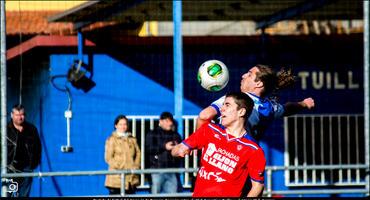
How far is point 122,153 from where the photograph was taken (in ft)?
45.6

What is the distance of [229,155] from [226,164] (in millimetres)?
71

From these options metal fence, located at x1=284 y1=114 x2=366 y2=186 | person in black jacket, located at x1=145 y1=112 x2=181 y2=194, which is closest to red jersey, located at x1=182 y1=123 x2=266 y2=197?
person in black jacket, located at x1=145 y1=112 x2=181 y2=194

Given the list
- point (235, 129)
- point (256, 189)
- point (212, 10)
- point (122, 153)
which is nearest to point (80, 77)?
point (122, 153)

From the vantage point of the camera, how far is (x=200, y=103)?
16219 millimetres

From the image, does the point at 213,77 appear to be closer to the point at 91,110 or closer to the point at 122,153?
the point at 122,153

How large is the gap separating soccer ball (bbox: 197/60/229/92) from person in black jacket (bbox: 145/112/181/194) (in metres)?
3.53

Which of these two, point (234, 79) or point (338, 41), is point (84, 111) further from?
point (338, 41)

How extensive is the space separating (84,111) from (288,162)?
3.39m

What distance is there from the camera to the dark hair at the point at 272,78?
8.62 metres

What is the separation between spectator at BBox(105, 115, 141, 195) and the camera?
13.8m

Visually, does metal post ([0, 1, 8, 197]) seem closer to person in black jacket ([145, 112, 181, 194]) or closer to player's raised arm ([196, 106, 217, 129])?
person in black jacket ([145, 112, 181, 194])

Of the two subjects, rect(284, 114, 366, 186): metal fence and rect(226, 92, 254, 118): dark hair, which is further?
rect(284, 114, 366, 186): metal fence

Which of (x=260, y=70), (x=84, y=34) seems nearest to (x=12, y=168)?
(x=84, y=34)

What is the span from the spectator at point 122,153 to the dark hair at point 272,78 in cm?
518
